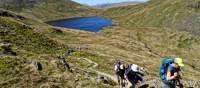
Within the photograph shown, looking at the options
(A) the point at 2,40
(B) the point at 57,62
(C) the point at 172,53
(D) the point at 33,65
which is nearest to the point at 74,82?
(D) the point at 33,65

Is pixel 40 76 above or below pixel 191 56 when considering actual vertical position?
above

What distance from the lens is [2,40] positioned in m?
41.4

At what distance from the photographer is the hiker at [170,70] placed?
18.2m

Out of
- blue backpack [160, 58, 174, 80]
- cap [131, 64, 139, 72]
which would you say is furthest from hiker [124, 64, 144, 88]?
blue backpack [160, 58, 174, 80]

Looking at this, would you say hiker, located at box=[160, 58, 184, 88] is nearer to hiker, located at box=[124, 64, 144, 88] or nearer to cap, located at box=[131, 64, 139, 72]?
cap, located at box=[131, 64, 139, 72]

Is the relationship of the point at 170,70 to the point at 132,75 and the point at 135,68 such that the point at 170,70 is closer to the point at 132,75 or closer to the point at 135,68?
the point at 135,68

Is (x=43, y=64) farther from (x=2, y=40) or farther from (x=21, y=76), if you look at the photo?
(x=2, y=40)

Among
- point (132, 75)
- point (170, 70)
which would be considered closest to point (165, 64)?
point (170, 70)

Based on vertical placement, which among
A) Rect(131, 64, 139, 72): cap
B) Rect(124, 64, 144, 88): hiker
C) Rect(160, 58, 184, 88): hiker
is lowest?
Rect(124, 64, 144, 88): hiker

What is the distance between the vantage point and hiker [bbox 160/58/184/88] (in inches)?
716

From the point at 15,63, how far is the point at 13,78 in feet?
8.78

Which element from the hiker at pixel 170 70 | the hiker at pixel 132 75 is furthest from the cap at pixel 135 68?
the hiker at pixel 170 70

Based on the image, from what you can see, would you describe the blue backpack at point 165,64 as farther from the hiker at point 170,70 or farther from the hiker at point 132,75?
the hiker at point 132,75

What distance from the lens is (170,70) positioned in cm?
1845
